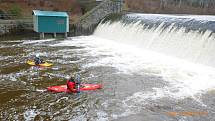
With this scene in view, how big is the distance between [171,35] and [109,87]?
9.99m

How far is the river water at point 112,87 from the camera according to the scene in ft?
38.0

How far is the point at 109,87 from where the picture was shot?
48.4ft

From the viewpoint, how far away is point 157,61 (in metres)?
20.0

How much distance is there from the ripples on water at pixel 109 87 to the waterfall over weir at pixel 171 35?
2.73ft

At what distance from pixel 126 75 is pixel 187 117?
19.5 ft

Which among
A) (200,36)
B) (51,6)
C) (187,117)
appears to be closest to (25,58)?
(200,36)

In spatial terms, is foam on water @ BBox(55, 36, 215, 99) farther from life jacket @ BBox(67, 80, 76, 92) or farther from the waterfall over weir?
life jacket @ BBox(67, 80, 76, 92)

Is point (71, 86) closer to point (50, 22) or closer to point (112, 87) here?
point (112, 87)

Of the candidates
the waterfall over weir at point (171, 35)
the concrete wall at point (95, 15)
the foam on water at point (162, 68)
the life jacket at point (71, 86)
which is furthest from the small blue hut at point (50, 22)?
the life jacket at point (71, 86)

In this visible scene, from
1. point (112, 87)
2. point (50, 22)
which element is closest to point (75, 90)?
point (112, 87)

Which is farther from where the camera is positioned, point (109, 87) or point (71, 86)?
point (109, 87)

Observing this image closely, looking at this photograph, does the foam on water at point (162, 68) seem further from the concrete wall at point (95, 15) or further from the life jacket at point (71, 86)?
the concrete wall at point (95, 15)

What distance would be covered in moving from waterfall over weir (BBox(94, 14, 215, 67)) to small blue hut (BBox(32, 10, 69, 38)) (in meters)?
4.30

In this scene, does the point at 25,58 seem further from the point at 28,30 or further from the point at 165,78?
the point at 28,30
